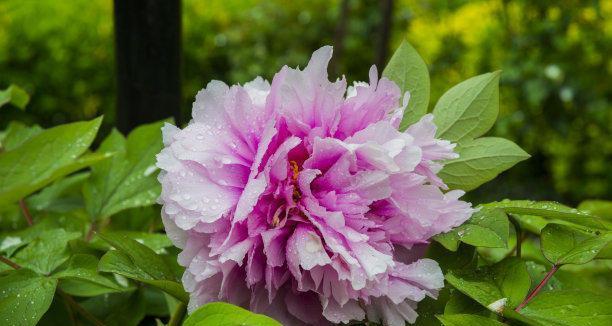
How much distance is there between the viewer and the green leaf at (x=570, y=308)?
0.61 meters

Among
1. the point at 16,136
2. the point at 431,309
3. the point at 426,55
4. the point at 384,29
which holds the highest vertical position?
the point at 431,309

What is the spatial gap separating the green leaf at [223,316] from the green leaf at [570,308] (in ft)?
0.77

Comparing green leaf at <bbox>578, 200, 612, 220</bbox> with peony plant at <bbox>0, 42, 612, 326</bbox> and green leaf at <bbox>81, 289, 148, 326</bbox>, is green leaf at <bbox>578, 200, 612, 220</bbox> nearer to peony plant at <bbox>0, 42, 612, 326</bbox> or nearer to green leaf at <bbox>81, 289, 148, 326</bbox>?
peony plant at <bbox>0, 42, 612, 326</bbox>

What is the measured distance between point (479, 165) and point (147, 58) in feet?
2.06

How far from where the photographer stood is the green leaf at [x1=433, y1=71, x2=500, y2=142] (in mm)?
739

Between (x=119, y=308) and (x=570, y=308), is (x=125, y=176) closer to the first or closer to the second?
(x=119, y=308)

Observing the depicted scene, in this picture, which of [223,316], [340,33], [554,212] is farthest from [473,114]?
[340,33]

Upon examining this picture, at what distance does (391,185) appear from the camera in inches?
23.7

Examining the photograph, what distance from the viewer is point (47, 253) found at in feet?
2.48

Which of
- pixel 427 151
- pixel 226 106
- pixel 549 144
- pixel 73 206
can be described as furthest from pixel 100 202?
pixel 549 144

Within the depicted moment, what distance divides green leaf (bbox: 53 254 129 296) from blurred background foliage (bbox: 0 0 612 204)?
3.34 m

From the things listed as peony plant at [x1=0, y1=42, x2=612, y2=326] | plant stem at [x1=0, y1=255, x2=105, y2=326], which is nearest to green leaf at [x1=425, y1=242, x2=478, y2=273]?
peony plant at [x1=0, y1=42, x2=612, y2=326]

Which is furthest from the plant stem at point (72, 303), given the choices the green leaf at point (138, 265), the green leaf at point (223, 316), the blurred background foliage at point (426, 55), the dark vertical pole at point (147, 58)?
the blurred background foliage at point (426, 55)

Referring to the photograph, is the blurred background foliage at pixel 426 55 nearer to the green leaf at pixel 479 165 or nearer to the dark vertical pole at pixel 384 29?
the dark vertical pole at pixel 384 29
